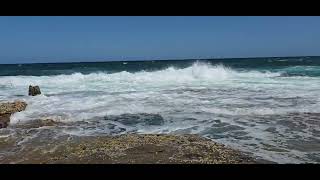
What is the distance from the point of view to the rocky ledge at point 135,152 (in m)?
5.30

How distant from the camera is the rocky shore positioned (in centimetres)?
532

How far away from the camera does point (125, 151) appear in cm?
574

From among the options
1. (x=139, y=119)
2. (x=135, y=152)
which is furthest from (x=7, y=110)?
(x=135, y=152)

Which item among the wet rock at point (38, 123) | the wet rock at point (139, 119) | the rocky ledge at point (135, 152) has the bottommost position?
the wet rock at point (139, 119)

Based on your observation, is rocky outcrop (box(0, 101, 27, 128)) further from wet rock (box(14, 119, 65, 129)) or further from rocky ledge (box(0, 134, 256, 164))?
rocky ledge (box(0, 134, 256, 164))

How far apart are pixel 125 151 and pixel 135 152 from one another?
0.15 m

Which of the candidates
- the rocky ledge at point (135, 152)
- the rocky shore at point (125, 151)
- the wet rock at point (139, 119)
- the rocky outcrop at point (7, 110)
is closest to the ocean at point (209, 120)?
the wet rock at point (139, 119)

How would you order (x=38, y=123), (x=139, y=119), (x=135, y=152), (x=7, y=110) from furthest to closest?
(x=7, y=110) → (x=139, y=119) → (x=38, y=123) → (x=135, y=152)

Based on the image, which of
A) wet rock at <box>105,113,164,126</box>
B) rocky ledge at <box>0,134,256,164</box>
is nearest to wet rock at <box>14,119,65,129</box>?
wet rock at <box>105,113,164,126</box>

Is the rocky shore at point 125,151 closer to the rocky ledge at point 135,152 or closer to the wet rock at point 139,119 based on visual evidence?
the rocky ledge at point 135,152

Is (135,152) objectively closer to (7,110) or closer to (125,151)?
(125,151)

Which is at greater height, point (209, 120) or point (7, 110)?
point (7, 110)

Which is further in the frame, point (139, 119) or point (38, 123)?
point (139, 119)
